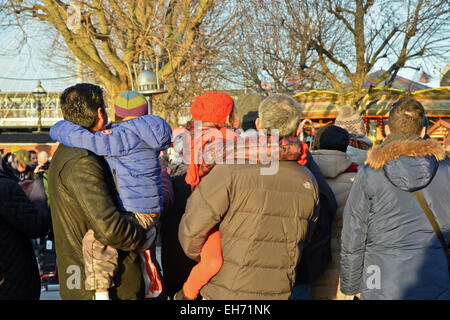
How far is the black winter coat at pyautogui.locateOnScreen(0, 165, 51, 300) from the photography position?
8.72 ft

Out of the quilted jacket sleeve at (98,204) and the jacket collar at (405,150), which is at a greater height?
the jacket collar at (405,150)

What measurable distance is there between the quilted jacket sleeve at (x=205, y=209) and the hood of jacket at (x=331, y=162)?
1099 millimetres

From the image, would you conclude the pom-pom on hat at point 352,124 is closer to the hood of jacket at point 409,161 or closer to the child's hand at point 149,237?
→ the hood of jacket at point 409,161

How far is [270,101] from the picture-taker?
9.08 ft

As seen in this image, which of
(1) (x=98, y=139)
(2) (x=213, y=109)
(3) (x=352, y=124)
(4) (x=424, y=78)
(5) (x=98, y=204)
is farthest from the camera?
(4) (x=424, y=78)

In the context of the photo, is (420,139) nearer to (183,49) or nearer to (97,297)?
(97,297)

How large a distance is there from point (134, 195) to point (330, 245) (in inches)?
59.3

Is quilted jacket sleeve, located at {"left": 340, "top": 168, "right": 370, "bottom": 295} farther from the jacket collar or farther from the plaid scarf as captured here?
the plaid scarf

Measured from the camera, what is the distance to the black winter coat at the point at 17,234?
8.72 feet

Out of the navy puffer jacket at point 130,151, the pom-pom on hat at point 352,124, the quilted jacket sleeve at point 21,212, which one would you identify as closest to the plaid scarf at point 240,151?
the navy puffer jacket at point 130,151

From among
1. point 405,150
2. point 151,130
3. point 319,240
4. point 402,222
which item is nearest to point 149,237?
point 151,130

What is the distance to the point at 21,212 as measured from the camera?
8.78ft

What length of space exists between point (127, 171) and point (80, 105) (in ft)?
1.45

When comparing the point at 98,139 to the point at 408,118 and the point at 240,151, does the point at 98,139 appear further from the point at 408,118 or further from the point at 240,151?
the point at 408,118
